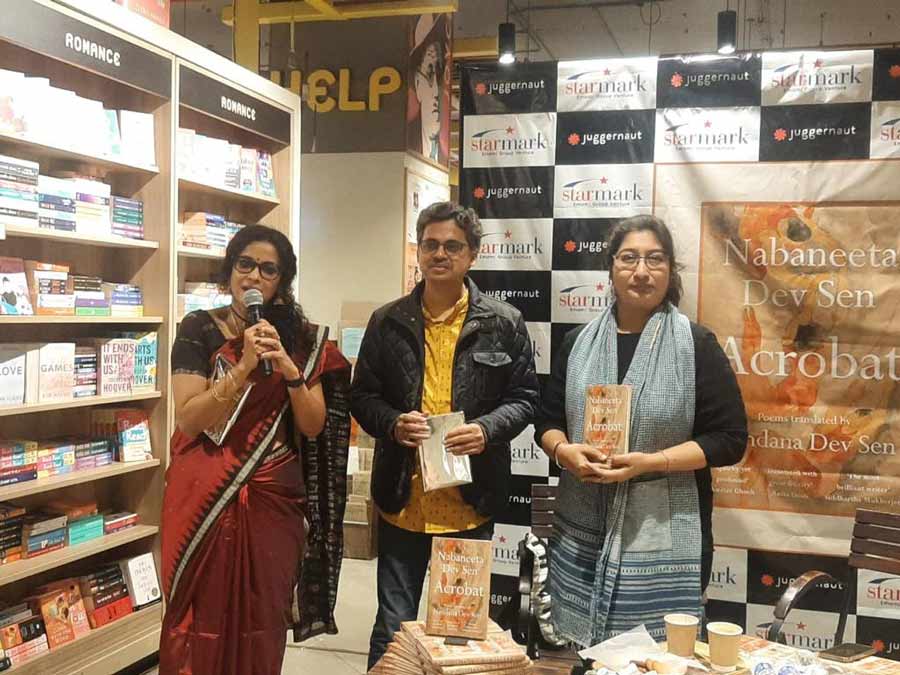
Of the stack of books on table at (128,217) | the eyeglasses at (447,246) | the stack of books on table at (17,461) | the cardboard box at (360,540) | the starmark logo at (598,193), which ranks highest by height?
the starmark logo at (598,193)

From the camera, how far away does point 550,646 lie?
2336 millimetres

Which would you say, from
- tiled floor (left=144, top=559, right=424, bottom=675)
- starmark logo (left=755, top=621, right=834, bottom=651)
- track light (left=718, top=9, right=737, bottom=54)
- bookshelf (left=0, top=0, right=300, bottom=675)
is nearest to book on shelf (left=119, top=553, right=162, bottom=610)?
bookshelf (left=0, top=0, right=300, bottom=675)

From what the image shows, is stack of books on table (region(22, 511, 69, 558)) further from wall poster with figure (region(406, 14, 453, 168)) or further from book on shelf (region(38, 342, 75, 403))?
wall poster with figure (region(406, 14, 453, 168))

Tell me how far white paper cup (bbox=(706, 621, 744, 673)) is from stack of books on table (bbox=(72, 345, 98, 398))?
260 centimetres

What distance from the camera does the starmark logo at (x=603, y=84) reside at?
3.16 meters

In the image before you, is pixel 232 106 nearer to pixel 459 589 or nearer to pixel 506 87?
pixel 506 87

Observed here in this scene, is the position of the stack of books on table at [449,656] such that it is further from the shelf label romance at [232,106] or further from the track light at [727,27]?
the track light at [727,27]

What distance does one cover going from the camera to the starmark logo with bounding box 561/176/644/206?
3189 millimetres

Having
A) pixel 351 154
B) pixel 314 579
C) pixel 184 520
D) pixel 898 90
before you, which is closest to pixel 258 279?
pixel 184 520

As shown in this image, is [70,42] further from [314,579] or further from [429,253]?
Result: [314,579]

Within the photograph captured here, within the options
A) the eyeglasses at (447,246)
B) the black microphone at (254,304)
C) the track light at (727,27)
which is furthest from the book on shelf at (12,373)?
the track light at (727,27)

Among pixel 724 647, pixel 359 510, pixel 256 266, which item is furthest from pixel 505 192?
pixel 359 510

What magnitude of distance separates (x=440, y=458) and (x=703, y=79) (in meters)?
1.73

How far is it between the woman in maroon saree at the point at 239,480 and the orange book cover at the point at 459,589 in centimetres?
77
